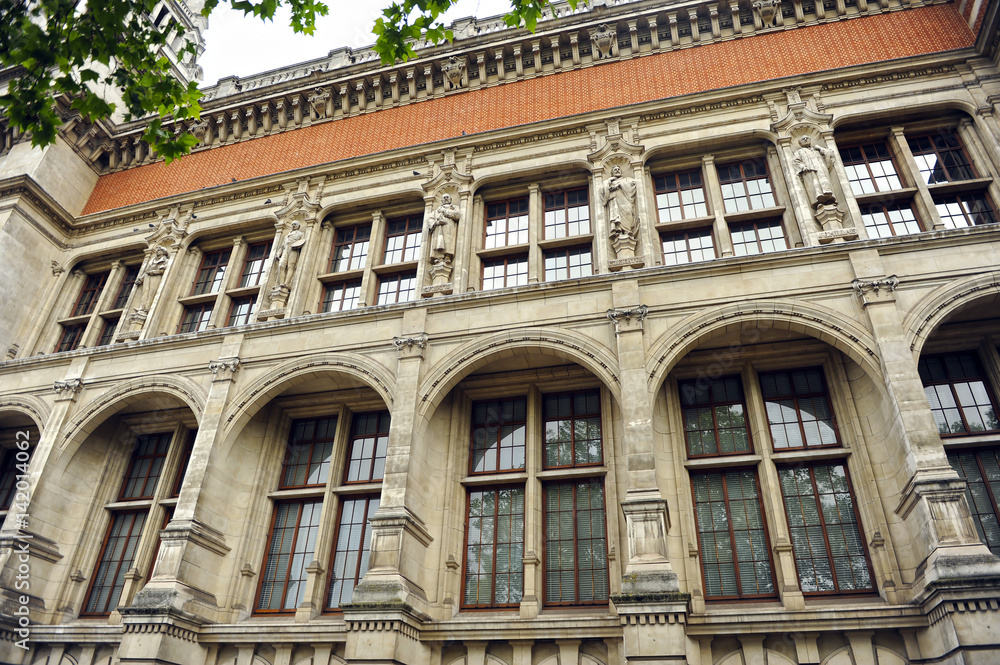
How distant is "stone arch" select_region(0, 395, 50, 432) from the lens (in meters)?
15.6

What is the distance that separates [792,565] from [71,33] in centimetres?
1356

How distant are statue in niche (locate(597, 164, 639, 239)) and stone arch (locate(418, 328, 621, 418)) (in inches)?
110

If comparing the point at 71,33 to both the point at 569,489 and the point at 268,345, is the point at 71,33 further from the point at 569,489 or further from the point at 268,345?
the point at 569,489

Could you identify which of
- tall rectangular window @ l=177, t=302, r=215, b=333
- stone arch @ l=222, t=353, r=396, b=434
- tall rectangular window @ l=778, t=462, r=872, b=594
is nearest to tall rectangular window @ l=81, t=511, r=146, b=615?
stone arch @ l=222, t=353, r=396, b=434

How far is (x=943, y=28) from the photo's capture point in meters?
14.9

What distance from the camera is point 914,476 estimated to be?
385 inches

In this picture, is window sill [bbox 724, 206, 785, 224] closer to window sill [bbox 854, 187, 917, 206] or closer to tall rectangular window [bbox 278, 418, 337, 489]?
window sill [bbox 854, 187, 917, 206]

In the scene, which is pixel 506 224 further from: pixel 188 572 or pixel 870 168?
pixel 188 572

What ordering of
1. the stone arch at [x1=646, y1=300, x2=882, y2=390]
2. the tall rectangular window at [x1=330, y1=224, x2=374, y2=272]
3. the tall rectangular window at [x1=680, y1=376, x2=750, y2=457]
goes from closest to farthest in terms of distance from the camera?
the stone arch at [x1=646, y1=300, x2=882, y2=390] < the tall rectangular window at [x1=680, y1=376, x2=750, y2=457] < the tall rectangular window at [x1=330, y1=224, x2=374, y2=272]

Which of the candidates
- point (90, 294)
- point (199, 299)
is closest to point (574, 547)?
point (199, 299)

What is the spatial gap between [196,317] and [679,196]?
13.2m

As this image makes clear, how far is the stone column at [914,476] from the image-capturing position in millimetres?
8977

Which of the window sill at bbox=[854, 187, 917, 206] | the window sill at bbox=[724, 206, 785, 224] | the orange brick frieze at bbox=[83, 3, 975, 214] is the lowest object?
the window sill at bbox=[724, 206, 785, 224]

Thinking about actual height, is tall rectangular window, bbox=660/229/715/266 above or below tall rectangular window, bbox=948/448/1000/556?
above
